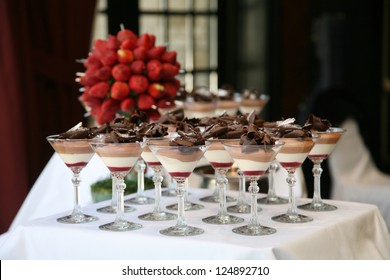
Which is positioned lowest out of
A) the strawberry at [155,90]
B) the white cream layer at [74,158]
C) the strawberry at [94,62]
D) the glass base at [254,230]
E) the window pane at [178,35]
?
the glass base at [254,230]

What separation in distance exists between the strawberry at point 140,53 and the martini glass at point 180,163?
1286 mm

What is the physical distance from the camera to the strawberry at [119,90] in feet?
10.9

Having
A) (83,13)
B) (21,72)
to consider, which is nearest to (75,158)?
(21,72)

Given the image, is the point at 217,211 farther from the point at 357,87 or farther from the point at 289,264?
the point at 357,87

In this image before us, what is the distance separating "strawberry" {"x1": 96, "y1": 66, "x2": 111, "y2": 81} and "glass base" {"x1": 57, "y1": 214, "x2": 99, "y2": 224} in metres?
1.07

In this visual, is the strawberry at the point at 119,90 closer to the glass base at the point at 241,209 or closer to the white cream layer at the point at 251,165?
the glass base at the point at 241,209

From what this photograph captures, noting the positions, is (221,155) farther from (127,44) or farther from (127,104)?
(127,44)

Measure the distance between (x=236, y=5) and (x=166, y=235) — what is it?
17.2 feet

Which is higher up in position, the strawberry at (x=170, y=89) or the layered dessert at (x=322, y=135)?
the strawberry at (x=170, y=89)

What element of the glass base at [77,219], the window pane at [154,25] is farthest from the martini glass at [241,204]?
the window pane at [154,25]

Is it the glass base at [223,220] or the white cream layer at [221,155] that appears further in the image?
the white cream layer at [221,155]

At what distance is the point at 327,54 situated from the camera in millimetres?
7043

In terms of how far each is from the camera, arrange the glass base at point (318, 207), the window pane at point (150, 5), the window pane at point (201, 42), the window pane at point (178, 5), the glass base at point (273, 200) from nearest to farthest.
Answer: the glass base at point (318, 207)
the glass base at point (273, 200)
the window pane at point (150, 5)
the window pane at point (178, 5)
the window pane at point (201, 42)

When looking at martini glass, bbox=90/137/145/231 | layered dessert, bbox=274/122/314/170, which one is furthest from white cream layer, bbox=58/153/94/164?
layered dessert, bbox=274/122/314/170
